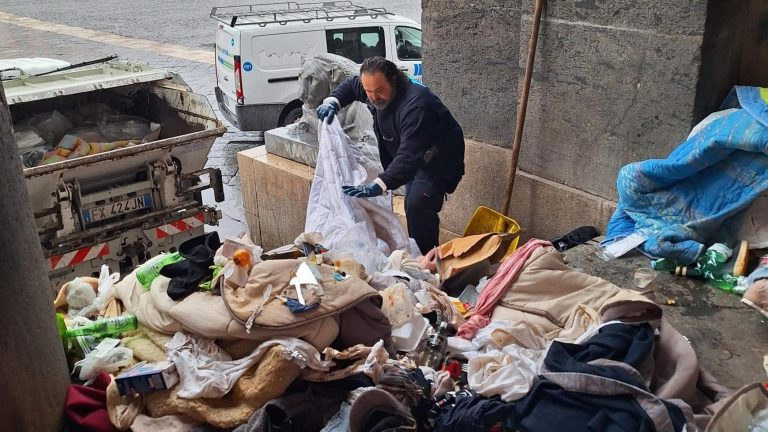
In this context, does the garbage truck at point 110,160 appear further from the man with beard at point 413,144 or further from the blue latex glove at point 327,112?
the man with beard at point 413,144

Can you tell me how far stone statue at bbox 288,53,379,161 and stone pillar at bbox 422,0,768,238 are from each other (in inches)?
26.1

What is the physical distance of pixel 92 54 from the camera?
1720 cm

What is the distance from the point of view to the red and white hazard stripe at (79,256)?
600cm

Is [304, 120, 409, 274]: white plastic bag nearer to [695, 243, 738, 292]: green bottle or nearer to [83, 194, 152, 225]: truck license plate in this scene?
[83, 194, 152, 225]: truck license plate

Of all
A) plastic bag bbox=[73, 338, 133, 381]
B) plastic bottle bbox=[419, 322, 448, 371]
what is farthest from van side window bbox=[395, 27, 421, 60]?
plastic bag bbox=[73, 338, 133, 381]

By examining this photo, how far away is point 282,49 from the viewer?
10617 mm

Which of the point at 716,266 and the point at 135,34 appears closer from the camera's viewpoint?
the point at 716,266

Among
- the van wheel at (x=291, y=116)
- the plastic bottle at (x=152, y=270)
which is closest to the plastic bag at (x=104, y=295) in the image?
the plastic bottle at (x=152, y=270)

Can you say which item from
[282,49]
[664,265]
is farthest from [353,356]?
[282,49]

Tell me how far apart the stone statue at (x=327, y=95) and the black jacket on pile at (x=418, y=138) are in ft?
2.93

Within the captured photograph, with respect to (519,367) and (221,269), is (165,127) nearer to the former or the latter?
(221,269)

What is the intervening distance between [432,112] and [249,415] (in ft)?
9.54

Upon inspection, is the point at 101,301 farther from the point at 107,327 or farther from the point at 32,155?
the point at 32,155

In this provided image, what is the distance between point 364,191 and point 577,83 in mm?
1628
